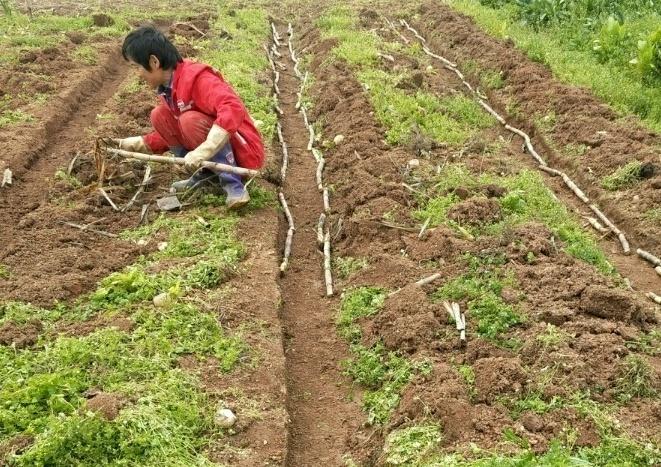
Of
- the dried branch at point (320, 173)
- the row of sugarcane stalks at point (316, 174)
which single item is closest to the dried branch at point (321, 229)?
the row of sugarcane stalks at point (316, 174)

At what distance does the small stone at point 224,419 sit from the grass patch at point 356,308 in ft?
4.10

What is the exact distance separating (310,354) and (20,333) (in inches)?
75.1

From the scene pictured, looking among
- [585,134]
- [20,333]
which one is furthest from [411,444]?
[585,134]

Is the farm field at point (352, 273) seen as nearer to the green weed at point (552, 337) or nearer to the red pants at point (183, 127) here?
the green weed at point (552, 337)

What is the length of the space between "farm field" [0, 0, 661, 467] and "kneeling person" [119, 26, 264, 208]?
32 cm

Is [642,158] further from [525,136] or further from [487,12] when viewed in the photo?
[487,12]

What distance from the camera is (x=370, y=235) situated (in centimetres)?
569

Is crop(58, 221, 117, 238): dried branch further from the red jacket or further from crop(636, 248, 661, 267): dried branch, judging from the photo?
crop(636, 248, 661, 267): dried branch

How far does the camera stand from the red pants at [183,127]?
5637 mm

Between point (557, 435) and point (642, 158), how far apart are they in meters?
4.20

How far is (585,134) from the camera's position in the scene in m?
7.42

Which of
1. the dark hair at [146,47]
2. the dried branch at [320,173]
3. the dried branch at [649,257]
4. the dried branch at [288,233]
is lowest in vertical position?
the dried branch at [288,233]

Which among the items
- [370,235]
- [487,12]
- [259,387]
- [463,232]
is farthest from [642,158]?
[487,12]

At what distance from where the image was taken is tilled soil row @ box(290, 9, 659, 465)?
360 cm
